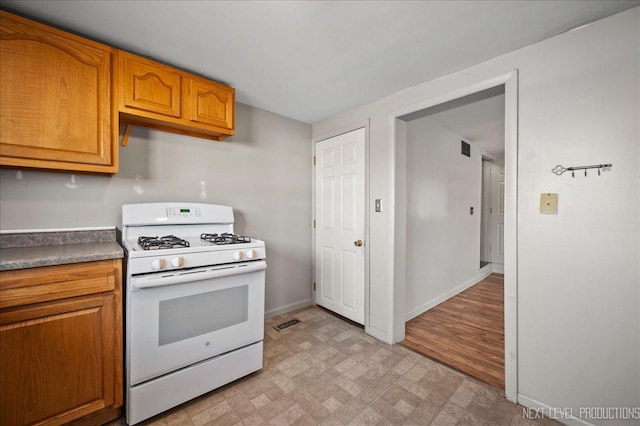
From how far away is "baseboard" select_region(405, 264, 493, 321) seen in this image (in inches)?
122

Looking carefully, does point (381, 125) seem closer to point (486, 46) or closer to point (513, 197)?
point (486, 46)

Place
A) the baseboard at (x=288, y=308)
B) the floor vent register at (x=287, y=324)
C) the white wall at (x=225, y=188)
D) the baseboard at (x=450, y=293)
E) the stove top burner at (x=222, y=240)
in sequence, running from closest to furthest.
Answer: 1. the white wall at (x=225, y=188)
2. the stove top burner at (x=222, y=240)
3. the floor vent register at (x=287, y=324)
4. the baseboard at (x=288, y=308)
5. the baseboard at (x=450, y=293)

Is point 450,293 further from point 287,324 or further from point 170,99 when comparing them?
point 170,99

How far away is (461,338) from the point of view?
2602mm

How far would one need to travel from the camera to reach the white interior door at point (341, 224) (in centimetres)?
278

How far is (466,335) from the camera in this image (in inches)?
105

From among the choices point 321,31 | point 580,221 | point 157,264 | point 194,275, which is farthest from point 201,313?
point 580,221

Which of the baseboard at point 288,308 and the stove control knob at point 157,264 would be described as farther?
the baseboard at point 288,308

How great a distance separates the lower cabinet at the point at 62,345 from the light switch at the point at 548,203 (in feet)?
8.51

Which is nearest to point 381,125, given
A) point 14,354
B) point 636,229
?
point 636,229

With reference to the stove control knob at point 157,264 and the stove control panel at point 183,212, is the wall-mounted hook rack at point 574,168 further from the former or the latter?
the stove control panel at point 183,212

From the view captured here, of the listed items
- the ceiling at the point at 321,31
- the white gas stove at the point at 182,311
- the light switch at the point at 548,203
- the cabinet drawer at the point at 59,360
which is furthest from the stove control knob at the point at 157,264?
the light switch at the point at 548,203

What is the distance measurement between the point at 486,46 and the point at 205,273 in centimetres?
236

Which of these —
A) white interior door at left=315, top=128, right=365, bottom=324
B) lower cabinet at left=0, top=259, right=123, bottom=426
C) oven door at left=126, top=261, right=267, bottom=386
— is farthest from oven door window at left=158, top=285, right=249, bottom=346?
white interior door at left=315, top=128, right=365, bottom=324
